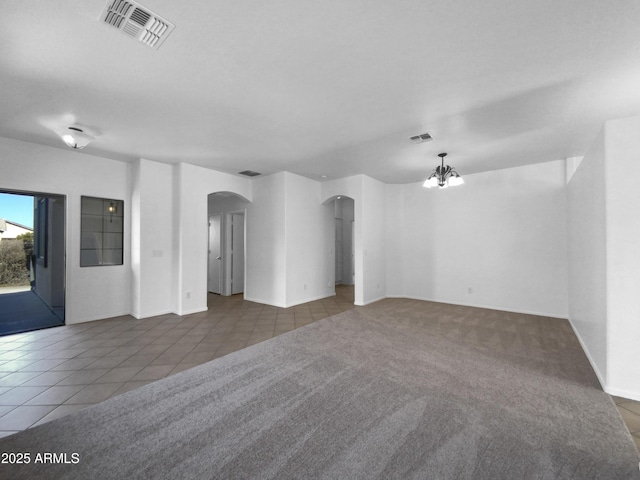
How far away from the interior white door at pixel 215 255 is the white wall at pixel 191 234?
5.66 feet

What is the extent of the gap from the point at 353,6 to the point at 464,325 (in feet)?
14.8

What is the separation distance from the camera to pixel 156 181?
16.2 ft

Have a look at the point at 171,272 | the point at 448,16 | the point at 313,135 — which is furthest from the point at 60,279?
the point at 448,16

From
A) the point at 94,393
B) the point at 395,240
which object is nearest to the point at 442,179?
the point at 395,240

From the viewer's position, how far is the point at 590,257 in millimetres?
3184

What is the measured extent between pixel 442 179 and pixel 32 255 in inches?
308

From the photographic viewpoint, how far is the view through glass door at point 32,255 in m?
4.51

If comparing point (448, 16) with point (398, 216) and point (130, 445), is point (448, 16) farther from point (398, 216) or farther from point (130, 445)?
point (398, 216)

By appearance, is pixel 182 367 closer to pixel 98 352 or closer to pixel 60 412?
pixel 60 412

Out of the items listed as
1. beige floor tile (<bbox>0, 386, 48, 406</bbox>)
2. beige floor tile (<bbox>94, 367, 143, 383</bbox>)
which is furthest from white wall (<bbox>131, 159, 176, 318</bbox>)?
beige floor tile (<bbox>0, 386, 48, 406</bbox>)

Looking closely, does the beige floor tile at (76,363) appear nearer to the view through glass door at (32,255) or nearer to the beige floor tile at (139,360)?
the beige floor tile at (139,360)

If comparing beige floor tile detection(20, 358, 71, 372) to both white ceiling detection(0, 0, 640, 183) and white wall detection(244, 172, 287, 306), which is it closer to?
white ceiling detection(0, 0, 640, 183)

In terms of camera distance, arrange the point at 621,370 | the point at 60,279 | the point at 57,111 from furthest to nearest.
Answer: the point at 60,279 < the point at 57,111 < the point at 621,370

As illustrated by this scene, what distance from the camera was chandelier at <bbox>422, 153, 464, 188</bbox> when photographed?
4.33 metres
